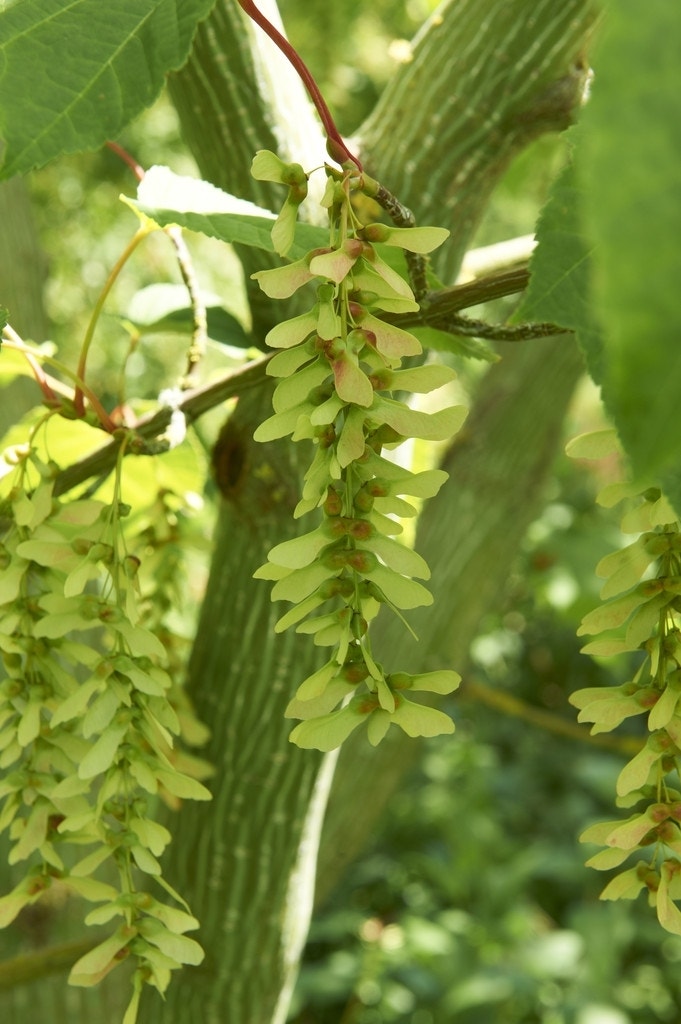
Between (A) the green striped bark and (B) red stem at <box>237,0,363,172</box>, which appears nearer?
(B) red stem at <box>237,0,363,172</box>

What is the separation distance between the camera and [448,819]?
2643mm

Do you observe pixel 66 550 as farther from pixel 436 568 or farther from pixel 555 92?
pixel 436 568

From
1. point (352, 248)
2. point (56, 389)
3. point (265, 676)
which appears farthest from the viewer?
point (265, 676)

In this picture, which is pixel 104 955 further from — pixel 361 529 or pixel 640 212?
pixel 640 212

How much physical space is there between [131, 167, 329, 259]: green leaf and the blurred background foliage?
1241 mm

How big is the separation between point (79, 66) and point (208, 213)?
77mm

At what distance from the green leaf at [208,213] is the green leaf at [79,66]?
4cm

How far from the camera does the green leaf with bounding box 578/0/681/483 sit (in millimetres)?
202

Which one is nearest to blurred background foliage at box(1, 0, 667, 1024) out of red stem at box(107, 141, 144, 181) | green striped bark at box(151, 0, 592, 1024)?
green striped bark at box(151, 0, 592, 1024)

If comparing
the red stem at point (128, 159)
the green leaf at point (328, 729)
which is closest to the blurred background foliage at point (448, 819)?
the red stem at point (128, 159)

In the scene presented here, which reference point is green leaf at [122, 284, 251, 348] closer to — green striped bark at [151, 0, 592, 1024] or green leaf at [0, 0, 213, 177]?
green striped bark at [151, 0, 592, 1024]

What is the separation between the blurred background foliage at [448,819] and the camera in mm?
2092

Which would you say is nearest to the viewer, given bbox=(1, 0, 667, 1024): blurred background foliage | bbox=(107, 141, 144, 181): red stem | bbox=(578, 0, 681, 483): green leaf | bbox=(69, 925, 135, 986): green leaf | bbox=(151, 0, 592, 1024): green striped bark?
bbox=(578, 0, 681, 483): green leaf


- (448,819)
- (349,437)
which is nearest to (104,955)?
(349,437)
